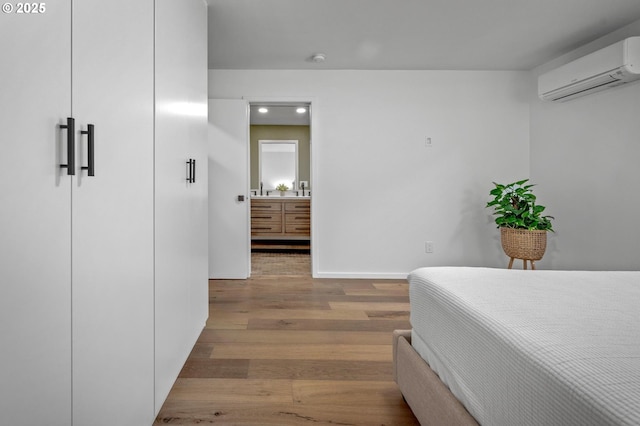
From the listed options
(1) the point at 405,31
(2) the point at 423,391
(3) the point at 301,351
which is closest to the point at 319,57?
(1) the point at 405,31

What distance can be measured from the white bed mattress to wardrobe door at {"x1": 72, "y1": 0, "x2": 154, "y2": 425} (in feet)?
3.69

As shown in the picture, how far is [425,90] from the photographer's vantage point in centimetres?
434

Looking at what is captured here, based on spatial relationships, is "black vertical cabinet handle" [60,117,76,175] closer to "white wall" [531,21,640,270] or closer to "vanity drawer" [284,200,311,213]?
"white wall" [531,21,640,270]

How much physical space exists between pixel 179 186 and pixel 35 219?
1.19 m

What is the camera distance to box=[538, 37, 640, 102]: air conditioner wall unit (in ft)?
9.48

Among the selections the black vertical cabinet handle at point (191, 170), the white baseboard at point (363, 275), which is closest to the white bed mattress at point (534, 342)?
the black vertical cabinet handle at point (191, 170)

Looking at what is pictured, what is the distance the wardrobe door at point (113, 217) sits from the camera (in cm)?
106

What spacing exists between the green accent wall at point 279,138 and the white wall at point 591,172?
167 inches

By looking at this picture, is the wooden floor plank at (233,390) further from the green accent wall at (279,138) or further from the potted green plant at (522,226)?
the green accent wall at (279,138)

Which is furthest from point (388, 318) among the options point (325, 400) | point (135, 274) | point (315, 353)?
point (135, 274)

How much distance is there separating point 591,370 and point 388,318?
2261 mm

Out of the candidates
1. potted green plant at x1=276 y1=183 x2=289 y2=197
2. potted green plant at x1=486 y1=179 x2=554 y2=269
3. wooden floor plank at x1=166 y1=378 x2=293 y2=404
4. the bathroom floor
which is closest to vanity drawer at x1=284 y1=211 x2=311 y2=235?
the bathroom floor

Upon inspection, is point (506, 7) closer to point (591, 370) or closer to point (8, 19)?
point (591, 370)

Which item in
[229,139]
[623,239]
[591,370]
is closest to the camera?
[591,370]
